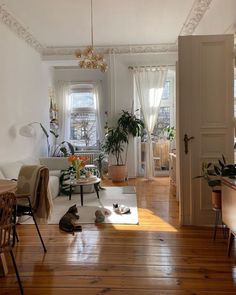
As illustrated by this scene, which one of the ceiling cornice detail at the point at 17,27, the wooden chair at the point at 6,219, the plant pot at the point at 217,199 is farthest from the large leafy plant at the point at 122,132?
the wooden chair at the point at 6,219

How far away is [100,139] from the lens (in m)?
8.45

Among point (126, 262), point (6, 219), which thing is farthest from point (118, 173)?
point (6, 219)

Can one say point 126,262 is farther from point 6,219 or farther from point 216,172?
point 216,172

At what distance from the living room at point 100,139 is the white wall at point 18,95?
A: 0.02 metres

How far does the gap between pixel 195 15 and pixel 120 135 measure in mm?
3091

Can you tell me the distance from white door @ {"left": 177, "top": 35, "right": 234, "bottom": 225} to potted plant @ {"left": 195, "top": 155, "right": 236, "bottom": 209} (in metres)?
0.09

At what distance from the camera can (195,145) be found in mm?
3648

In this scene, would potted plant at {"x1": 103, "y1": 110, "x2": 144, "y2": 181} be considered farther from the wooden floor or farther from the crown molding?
the wooden floor

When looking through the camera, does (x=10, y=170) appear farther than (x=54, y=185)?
No

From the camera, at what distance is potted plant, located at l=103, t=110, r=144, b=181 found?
693cm

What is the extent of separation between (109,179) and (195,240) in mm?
4092

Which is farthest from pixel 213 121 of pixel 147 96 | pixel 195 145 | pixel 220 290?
pixel 147 96

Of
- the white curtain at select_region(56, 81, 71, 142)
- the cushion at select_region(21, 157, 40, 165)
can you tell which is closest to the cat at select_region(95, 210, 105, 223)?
the cushion at select_region(21, 157, 40, 165)

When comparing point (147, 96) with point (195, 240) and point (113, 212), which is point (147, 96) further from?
point (195, 240)
